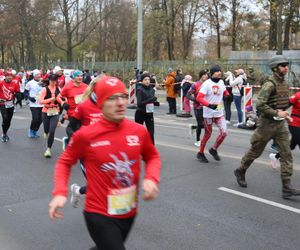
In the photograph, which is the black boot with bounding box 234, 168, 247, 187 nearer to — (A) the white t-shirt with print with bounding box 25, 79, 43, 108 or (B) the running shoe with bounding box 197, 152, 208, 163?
(B) the running shoe with bounding box 197, 152, 208, 163

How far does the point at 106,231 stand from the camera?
285 centimetres

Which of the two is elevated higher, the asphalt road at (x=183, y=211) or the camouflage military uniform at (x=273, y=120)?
the camouflage military uniform at (x=273, y=120)

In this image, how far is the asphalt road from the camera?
15.1 ft

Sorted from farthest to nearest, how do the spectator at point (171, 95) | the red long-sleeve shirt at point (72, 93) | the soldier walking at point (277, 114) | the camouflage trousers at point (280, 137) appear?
the spectator at point (171, 95) < the red long-sleeve shirt at point (72, 93) < the camouflage trousers at point (280, 137) < the soldier walking at point (277, 114)

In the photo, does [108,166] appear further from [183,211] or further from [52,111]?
[52,111]

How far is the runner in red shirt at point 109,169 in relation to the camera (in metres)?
2.88

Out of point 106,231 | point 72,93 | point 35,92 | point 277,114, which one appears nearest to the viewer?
point 106,231

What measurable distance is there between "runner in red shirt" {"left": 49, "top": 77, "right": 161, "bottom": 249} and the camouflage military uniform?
325 centimetres

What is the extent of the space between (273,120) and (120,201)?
141 inches

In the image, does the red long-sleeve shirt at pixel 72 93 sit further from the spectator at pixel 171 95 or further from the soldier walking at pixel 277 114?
the spectator at pixel 171 95

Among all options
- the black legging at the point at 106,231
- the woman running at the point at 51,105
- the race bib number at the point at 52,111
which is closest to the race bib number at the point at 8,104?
the woman running at the point at 51,105

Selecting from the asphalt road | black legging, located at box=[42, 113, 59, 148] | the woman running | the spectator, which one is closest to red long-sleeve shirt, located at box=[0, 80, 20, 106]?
black legging, located at box=[42, 113, 59, 148]

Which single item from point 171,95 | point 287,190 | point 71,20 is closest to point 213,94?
point 287,190

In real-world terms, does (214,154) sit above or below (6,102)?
below
